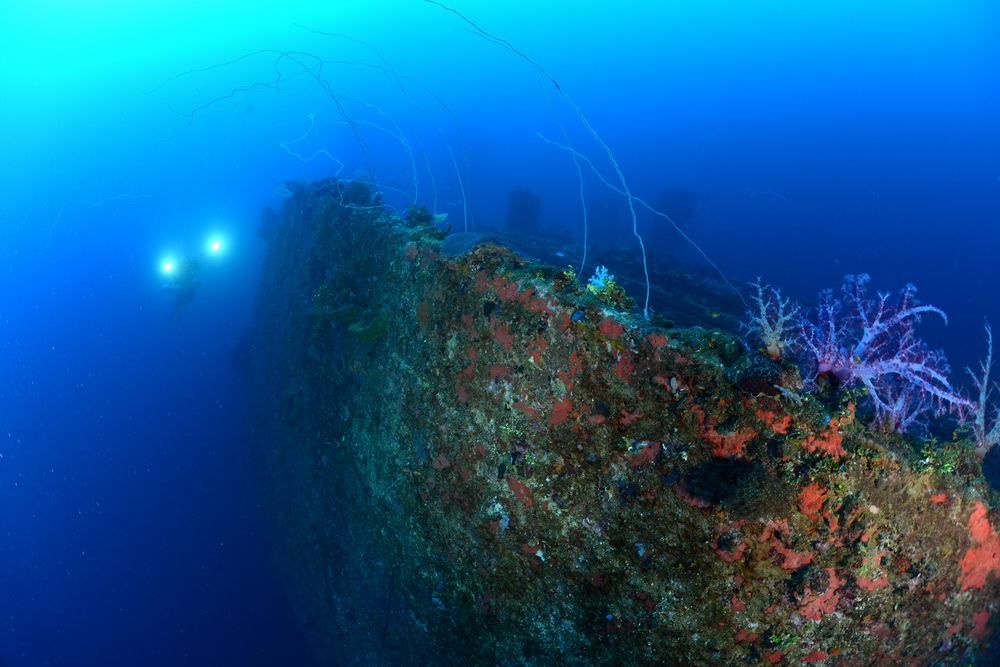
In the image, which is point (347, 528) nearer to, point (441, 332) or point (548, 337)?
point (441, 332)

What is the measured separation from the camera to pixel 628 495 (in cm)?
338

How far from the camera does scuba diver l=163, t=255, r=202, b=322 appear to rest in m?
21.7

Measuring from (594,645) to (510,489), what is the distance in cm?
164

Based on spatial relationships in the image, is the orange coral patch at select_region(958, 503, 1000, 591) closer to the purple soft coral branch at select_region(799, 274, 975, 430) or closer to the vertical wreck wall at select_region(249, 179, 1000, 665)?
the vertical wreck wall at select_region(249, 179, 1000, 665)

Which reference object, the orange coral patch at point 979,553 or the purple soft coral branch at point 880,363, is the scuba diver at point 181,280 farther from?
the orange coral patch at point 979,553

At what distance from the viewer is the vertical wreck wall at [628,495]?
2.83 meters

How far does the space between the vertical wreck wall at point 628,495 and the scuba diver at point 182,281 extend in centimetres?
2173

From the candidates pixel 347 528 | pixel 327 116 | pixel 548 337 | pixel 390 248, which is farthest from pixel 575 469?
pixel 327 116

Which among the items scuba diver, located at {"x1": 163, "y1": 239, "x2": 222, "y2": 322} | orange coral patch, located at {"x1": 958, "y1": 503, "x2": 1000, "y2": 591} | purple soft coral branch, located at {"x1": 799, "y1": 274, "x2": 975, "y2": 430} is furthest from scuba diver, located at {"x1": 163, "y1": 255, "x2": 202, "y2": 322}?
orange coral patch, located at {"x1": 958, "y1": 503, "x2": 1000, "y2": 591}

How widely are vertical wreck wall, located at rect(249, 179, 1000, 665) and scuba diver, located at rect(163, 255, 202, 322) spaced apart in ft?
71.3

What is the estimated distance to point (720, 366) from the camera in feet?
9.51

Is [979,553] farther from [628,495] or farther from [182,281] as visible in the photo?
[182,281]

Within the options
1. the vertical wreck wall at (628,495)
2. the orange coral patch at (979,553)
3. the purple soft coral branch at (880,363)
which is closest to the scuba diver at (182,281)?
the vertical wreck wall at (628,495)

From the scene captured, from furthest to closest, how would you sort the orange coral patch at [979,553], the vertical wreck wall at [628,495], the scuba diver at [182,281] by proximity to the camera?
the scuba diver at [182,281] → the orange coral patch at [979,553] → the vertical wreck wall at [628,495]
